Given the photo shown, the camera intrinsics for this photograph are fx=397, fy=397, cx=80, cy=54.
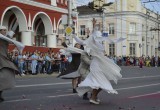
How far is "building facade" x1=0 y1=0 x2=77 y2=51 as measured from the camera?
3706cm

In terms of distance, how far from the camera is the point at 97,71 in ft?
33.7

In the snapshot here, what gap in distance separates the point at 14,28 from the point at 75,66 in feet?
98.5

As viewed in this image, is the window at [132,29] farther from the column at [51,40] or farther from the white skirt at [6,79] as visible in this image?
the white skirt at [6,79]

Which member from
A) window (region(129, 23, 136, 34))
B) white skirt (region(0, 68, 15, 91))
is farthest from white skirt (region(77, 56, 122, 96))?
window (region(129, 23, 136, 34))

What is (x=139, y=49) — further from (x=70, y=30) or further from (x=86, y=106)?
(x=86, y=106)

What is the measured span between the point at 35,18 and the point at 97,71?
3182 centimetres

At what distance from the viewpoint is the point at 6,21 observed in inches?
1629

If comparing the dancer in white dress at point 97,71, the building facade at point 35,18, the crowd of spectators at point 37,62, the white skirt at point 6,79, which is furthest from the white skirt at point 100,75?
the building facade at point 35,18

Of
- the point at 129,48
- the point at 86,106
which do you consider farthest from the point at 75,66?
the point at 129,48

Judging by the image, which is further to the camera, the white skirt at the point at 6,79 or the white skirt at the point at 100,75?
the white skirt at the point at 100,75

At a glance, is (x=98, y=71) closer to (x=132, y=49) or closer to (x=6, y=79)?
(x=6, y=79)

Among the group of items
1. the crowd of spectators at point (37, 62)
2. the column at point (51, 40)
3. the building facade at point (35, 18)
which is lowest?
the crowd of spectators at point (37, 62)

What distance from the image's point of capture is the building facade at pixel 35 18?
37.1m

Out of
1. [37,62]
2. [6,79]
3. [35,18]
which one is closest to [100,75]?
[6,79]
